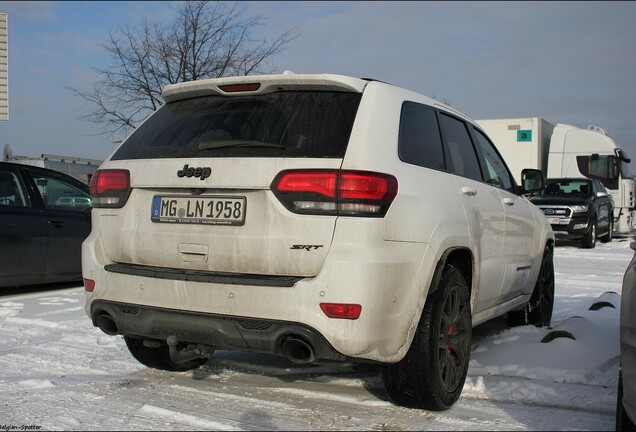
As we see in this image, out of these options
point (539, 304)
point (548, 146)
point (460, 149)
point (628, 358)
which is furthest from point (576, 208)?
point (628, 358)

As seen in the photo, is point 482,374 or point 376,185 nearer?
point 376,185

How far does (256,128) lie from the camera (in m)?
3.30

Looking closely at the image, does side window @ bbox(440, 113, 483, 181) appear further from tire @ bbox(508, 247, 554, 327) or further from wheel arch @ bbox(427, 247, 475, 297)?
tire @ bbox(508, 247, 554, 327)

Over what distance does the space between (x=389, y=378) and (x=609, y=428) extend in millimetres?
1144

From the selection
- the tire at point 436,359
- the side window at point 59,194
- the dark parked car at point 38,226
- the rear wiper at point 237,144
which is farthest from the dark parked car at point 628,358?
the side window at point 59,194

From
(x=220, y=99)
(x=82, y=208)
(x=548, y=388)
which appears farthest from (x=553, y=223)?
(x=220, y=99)

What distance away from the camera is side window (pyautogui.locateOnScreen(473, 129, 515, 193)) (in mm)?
4828

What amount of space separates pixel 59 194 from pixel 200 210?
542 cm

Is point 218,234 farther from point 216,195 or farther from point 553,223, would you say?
point 553,223

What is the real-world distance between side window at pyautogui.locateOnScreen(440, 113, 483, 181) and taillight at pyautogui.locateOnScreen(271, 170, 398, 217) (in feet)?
3.68

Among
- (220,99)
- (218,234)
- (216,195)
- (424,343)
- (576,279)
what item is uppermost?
(220,99)

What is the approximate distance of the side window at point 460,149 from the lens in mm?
4121

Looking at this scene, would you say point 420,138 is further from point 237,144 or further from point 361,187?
point 237,144

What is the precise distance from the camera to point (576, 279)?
934 centimetres
